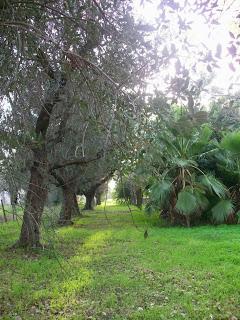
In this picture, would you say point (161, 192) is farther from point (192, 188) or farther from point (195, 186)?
point (192, 188)

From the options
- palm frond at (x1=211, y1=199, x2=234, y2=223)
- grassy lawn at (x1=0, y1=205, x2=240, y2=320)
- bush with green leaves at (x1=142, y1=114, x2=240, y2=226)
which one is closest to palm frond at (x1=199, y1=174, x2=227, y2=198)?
bush with green leaves at (x1=142, y1=114, x2=240, y2=226)

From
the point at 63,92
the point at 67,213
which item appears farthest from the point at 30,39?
the point at 67,213

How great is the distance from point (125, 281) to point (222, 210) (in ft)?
30.5

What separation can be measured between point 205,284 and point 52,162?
8562mm

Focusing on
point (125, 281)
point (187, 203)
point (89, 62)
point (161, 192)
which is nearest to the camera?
point (89, 62)

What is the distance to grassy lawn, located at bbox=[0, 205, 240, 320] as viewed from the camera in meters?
6.49

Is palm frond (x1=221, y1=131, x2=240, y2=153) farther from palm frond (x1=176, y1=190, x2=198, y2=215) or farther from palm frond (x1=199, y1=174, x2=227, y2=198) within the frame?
palm frond (x1=176, y1=190, x2=198, y2=215)

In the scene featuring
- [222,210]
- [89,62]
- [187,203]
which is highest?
[89,62]

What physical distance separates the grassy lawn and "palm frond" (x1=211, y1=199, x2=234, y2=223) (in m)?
3.28

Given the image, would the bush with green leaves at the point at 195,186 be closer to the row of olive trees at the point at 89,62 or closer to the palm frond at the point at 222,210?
the palm frond at the point at 222,210

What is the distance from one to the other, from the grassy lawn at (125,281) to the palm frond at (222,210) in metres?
3.28

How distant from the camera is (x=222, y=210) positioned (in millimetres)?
16656

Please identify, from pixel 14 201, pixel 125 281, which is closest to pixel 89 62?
pixel 14 201

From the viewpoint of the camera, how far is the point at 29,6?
495cm
